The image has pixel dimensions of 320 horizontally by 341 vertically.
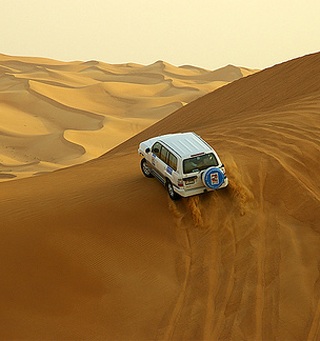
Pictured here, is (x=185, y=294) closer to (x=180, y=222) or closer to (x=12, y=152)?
(x=180, y=222)

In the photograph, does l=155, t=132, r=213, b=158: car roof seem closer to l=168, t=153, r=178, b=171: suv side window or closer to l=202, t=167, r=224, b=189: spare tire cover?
l=168, t=153, r=178, b=171: suv side window

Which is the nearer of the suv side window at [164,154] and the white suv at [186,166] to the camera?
the white suv at [186,166]

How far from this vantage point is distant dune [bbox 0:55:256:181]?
28.3 meters

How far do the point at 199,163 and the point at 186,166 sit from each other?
23cm

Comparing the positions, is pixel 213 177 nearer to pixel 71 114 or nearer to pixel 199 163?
pixel 199 163

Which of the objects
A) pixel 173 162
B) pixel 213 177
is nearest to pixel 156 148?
pixel 173 162

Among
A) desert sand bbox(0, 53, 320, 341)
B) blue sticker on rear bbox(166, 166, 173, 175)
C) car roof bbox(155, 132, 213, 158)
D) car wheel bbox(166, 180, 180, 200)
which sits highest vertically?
car roof bbox(155, 132, 213, 158)

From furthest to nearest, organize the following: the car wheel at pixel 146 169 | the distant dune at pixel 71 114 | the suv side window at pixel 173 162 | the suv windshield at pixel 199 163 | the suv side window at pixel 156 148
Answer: the distant dune at pixel 71 114 → the car wheel at pixel 146 169 → the suv side window at pixel 156 148 → the suv side window at pixel 173 162 → the suv windshield at pixel 199 163

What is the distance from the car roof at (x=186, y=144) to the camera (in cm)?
940

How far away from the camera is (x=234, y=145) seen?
1139 cm

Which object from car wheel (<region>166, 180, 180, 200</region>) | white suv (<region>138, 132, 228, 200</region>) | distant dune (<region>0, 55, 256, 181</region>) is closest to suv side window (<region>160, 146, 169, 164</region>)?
white suv (<region>138, 132, 228, 200</region>)

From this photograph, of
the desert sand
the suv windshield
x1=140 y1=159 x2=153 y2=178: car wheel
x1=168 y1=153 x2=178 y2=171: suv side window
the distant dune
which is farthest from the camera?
the distant dune

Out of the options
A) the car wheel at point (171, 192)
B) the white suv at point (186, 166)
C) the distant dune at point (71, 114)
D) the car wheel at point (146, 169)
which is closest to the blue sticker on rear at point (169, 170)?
the white suv at point (186, 166)

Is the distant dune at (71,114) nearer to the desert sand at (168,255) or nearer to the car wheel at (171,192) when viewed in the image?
the desert sand at (168,255)
